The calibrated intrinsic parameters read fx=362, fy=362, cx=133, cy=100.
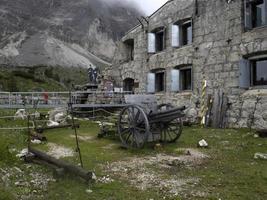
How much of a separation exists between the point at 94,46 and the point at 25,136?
69871mm

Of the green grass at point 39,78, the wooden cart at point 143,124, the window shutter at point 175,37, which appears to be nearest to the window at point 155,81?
the window shutter at point 175,37

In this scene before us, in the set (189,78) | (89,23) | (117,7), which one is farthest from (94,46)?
(189,78)

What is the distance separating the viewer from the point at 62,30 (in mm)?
77250

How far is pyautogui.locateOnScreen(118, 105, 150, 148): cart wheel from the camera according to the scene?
913 centimetres

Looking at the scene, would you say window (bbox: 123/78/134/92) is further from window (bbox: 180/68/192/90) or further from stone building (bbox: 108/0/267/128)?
window (bbox: 180/68/192/90)

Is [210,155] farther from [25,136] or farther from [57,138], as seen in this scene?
[25,136]

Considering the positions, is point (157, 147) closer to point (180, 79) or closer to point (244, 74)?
point (244, 74)

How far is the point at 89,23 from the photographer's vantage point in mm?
82375

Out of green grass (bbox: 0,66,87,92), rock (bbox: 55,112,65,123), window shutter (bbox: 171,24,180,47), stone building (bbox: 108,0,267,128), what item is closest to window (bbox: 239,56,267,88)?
stone building (bbox: 108,0,267,128)

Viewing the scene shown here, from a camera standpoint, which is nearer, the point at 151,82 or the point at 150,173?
the point at 150,173

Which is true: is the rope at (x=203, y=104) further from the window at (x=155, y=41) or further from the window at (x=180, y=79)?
the window at (x=155, y=41)

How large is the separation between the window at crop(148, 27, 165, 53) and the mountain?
4426cm

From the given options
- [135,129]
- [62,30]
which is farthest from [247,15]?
[62,30]

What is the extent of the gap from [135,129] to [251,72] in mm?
6072
